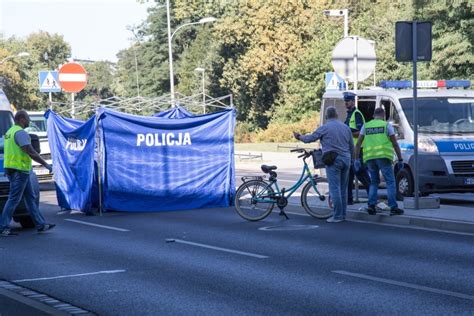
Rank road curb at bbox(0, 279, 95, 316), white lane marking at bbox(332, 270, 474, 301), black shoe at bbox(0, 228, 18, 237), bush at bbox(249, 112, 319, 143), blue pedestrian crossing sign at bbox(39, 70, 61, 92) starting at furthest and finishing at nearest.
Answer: bush at bbox(249, 112, 319, 143), blue pedestrian crossing sign at bbox(39, 70, 61, 92), black shoe at bbox(0, 228, 18, 237), white lane marking at bbox(332, 270, 474, 301), road curb at bbox(0, 279, 95, 316)

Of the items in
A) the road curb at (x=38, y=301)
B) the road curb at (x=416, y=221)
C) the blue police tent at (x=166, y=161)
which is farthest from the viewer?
the blue police tent at (x=166, y=161)

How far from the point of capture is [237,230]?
1466cm

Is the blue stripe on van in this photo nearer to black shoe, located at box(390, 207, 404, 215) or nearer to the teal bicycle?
the teal bicycle

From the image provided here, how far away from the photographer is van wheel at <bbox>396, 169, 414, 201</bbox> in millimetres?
18125

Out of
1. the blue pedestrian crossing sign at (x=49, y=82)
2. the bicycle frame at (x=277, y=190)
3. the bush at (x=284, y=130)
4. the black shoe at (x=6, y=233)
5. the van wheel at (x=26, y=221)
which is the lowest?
the black shoe at (x=6, y=233)

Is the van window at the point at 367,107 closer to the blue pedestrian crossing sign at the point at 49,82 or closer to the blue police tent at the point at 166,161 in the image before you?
the blue police tent at the point at 166,161

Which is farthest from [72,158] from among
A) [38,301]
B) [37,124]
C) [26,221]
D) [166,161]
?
[37,124]

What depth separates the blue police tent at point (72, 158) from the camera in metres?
18.4

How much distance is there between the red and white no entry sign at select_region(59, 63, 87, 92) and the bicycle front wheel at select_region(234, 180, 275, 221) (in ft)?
41.7

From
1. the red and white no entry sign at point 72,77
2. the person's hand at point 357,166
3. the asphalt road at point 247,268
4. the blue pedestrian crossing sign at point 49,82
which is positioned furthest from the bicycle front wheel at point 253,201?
the blue pedestrian crossing sign at point 49,82

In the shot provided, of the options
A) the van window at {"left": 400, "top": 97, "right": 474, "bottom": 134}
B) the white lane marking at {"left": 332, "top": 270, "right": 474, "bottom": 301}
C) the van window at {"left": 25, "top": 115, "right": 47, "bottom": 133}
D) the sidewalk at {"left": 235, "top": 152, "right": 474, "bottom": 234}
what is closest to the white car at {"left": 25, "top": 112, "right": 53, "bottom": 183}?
the van window at {"left": 25, "top": 115, "right": 47, "bottom": 133}

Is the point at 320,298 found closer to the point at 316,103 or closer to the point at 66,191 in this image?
the point at 66,191

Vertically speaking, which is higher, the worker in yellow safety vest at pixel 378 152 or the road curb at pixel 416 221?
the worker in yellow safety vest at pixel 378 152

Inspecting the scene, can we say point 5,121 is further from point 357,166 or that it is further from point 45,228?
point 357,166
